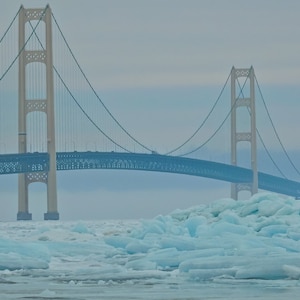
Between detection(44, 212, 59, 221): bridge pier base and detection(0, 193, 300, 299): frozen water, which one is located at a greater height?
detection(44, 212, 59, 221): bridge pier base

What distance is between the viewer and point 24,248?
18234 millimetres

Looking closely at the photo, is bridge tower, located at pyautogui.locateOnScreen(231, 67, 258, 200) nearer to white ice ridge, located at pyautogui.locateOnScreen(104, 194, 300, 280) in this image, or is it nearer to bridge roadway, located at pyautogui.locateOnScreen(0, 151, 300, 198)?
bridge roadway, located at pyautogui.locateOnScreen(0, 151, 300, 198)

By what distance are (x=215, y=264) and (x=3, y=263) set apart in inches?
108

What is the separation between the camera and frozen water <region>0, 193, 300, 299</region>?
14.4m

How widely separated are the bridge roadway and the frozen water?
755 inches

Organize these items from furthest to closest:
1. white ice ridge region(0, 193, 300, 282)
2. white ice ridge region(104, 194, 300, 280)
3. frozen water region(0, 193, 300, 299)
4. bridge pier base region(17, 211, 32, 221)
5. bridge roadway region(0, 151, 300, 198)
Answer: bridge pier base region(17, 211, 32, 221), bridge roadway region(0, 151, 300, 198), white ice ridge region(0, 193, 300, 282), white ice ridge region(104, 194, 300, 280), frozen water region(0, 193, 300, 299)

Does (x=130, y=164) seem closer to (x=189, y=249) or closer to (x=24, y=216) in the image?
(x=24, y=216)

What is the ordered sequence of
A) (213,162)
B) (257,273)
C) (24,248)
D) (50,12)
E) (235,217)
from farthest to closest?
1. (213,162)
2. (50,12)
3. (235,217)
4. (24,248)
5. (257,273)

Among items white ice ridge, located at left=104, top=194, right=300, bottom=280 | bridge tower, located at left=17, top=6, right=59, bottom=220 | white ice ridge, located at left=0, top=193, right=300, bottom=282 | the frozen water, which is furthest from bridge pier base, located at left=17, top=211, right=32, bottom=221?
the frozen water

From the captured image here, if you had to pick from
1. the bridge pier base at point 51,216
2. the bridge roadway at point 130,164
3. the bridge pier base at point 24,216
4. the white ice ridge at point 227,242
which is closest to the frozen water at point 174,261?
the white ice ridge at point 227,242

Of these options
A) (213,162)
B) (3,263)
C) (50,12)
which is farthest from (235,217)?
(213,162)

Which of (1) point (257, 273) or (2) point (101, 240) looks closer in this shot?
(1) point (257, 273)

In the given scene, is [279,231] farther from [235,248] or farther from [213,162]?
[213,162]

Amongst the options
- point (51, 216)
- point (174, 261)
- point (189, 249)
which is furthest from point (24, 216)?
point (174, 261)
